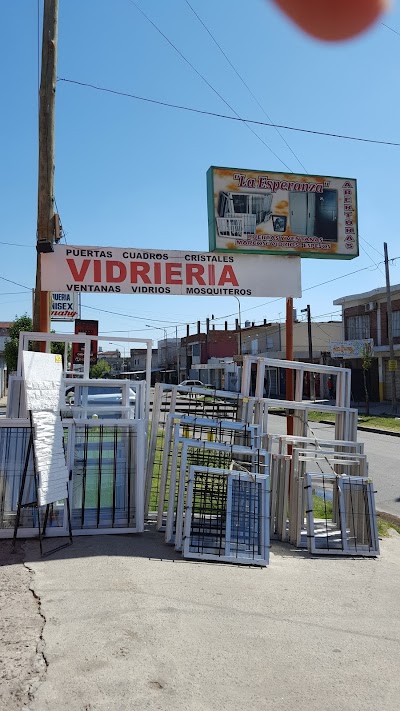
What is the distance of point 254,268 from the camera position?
355 inches

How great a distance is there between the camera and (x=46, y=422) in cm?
595

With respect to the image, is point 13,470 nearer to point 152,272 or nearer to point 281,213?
point 152,272

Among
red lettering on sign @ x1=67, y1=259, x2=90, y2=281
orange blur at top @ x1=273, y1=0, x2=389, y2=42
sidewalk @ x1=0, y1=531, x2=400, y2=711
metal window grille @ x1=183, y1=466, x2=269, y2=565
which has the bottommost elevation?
sidewalk @ x1=0, y1=531, x2=400, y2=711

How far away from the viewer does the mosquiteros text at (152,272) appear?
8258mm

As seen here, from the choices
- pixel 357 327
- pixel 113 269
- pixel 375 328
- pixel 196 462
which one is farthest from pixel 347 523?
pixel 357 327

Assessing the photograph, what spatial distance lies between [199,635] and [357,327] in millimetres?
41146

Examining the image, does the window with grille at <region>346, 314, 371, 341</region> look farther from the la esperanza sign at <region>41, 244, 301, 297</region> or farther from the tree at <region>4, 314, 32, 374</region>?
the la esperanza sign at <region>41, 244, 301, 297</region>

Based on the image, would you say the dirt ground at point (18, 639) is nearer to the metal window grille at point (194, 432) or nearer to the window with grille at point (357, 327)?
the metal window grille at point (194, 432)

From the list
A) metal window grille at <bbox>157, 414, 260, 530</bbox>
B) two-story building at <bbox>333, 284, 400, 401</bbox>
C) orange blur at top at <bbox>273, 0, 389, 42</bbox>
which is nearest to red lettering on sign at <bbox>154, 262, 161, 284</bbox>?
metal window grille at <bbox>157, 414, 260, 530</bbox>

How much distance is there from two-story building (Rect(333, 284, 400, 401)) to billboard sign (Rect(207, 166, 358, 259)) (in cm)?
3053

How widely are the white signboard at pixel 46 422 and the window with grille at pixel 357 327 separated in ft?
125

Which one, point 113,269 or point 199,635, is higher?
point 113,269

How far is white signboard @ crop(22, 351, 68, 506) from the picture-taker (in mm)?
5633

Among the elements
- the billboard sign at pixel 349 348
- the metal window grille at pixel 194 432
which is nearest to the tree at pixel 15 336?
the billboard sign at pixel 349 348
